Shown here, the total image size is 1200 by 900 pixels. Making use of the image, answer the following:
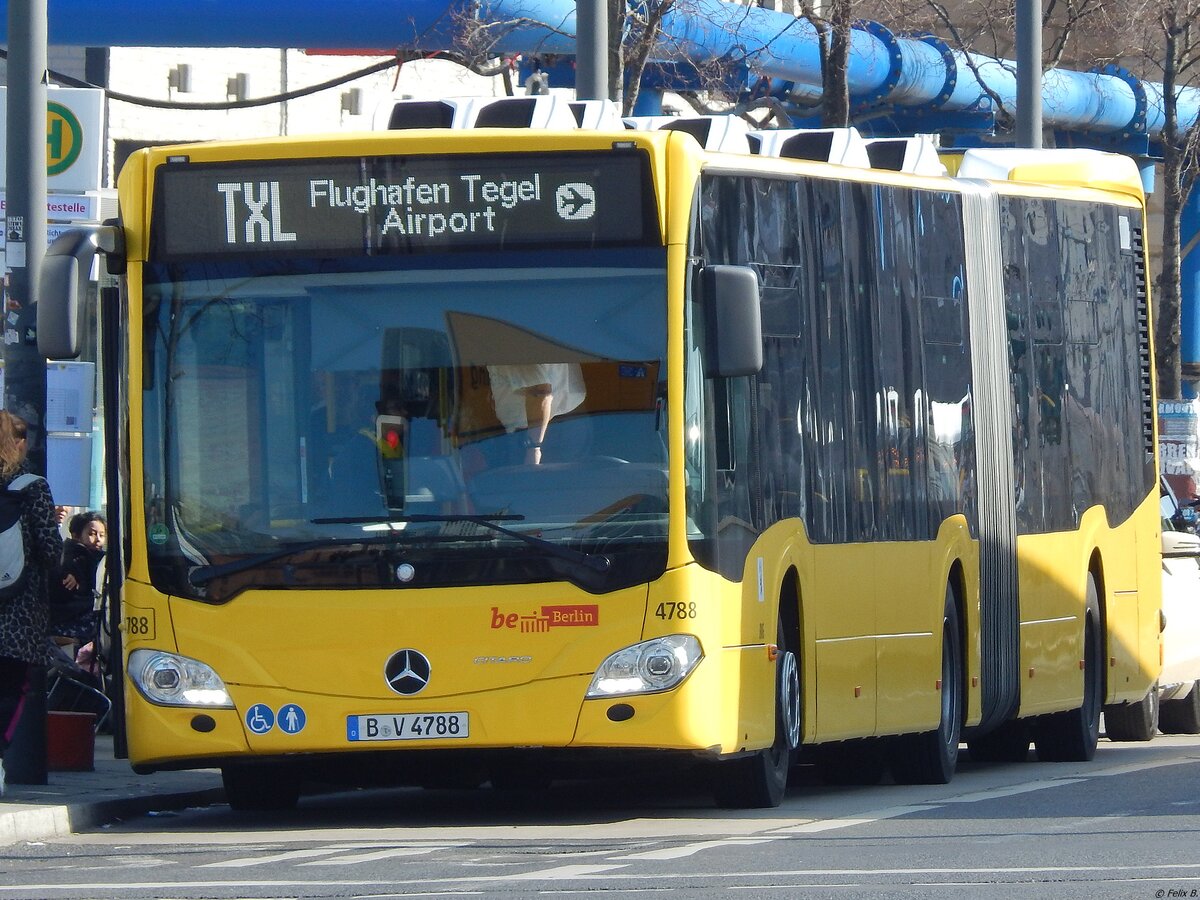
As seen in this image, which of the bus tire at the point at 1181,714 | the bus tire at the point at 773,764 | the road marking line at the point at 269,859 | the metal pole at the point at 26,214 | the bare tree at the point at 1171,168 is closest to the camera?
the road marking line at the point at 269,859

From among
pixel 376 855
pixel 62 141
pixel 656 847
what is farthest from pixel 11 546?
pixel 656 847

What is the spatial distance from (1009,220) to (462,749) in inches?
240

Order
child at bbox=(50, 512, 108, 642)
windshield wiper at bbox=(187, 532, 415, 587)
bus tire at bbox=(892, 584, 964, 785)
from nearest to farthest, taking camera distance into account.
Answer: windshield wiper at bbox=(187, 532, 415, 587)
bus tire at bbox=(892, 584, 964, 785)
child at bbox=(50, 512, 108, 642)

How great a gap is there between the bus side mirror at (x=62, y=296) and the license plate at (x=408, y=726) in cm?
188

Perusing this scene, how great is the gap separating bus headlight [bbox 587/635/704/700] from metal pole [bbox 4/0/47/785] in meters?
3.74

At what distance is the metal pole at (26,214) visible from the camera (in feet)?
44.1

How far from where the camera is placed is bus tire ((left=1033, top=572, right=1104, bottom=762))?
17.0 m

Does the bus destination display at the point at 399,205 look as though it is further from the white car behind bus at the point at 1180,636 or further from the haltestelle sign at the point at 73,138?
the white car behind bus at the point at 1180,636

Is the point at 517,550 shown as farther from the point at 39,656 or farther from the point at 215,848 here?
the point at 39,656

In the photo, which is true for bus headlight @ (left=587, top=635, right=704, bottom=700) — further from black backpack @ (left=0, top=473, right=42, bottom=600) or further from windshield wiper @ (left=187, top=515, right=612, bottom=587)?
black backpack @ (left=0, top=473, right=42, bottom=600)

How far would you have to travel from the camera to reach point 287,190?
11586mm

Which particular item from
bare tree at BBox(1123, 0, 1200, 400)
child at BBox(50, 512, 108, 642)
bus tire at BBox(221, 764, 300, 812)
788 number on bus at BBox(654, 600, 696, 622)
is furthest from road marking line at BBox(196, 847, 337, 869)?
bare tree at BBox(1123, 0, 1200, 400)

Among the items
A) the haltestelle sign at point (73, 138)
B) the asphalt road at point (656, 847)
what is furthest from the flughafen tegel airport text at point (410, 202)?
the haltestelle sign at point (73, 138)

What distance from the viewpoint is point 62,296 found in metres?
11.1
